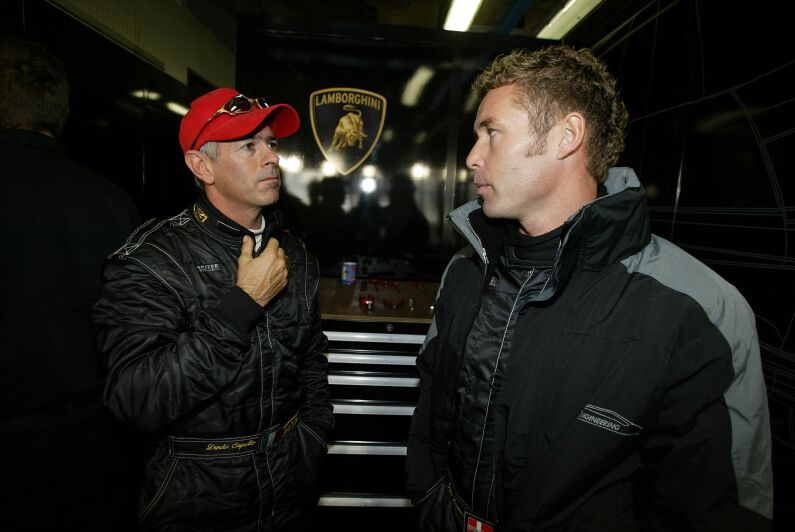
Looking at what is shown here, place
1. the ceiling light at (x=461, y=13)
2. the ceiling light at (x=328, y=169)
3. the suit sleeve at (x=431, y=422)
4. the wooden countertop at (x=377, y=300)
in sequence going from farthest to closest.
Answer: the ceiling light at (x=328, y=169) < the ceiling light at (x=461, y=13) < the wooden countertop at (x=377, y=300) < the suit sleeve at (x=431, y=422)

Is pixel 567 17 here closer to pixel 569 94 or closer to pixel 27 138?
pixel 569 94

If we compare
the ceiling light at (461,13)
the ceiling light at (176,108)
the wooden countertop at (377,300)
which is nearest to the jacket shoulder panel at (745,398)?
the wooden countertop at (377,300)

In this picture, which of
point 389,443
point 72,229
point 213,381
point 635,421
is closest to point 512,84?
point 635,421

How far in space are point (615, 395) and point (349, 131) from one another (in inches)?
122

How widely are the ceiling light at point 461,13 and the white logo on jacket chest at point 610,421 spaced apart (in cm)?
346

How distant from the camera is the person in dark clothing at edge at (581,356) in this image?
867mm

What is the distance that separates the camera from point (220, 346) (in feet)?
3.60

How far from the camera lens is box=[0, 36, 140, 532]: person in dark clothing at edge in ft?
4.41

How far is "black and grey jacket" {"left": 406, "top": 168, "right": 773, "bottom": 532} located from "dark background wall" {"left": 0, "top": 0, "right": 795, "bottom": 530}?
71 cm

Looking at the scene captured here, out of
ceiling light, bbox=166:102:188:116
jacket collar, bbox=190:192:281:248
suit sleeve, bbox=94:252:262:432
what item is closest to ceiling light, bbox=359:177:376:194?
ceiling light, bbox=166:102:188:116

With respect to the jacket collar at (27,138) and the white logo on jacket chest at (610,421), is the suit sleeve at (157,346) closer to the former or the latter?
the jacket collar at (27,138)

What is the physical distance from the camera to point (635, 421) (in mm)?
899

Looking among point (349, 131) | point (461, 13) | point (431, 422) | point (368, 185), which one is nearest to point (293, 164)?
point (349, 131)

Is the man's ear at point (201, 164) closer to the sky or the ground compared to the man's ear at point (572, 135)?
closer to the ground
